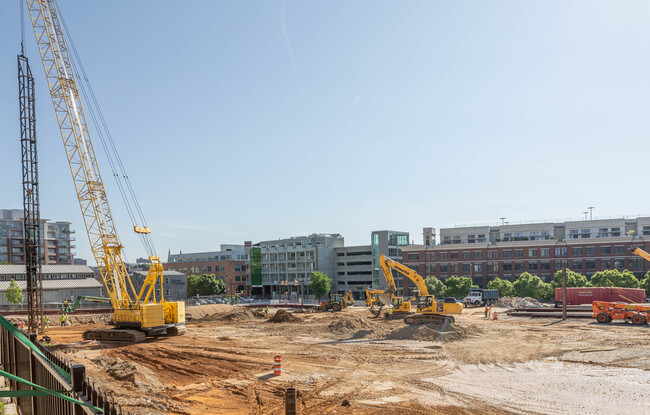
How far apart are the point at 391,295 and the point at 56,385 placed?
43723mm

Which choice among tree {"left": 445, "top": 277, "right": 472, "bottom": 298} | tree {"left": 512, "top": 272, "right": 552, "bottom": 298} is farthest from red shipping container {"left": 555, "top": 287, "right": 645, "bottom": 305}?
tree {"left": 445, "top": 277, "right": 472, "bottom": 298}

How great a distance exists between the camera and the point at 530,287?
8212 cm

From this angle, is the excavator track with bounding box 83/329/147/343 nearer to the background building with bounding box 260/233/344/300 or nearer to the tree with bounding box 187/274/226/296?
the tree with bounding box 187/274/226/296

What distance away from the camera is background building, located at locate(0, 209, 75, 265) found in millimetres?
144750

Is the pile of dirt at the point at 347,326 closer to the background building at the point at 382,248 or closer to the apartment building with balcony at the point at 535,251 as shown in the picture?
the apartment building with balcony at the point at 535,251

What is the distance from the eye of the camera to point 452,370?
26031 mm

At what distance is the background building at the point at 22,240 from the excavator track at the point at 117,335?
11082cm

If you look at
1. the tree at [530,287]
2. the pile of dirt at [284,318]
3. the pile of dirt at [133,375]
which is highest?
the pile of dirt at [133,375]

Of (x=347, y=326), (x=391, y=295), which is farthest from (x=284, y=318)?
(x=347, y=326)

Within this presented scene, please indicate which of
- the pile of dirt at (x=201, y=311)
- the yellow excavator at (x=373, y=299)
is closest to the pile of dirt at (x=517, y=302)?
the yellow excavator at (x=373, y=299)

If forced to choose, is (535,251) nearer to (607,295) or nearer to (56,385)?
(607,295)

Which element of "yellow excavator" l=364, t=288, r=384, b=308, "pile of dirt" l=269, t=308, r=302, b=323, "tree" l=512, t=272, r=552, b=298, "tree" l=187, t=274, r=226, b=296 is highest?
"yellow excavator" l=364, t=288, r=384, b=308

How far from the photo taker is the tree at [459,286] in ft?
283

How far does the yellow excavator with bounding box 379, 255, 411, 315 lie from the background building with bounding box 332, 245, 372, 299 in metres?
68.9
